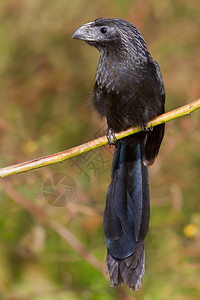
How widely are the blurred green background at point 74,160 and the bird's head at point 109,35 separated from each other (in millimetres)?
393

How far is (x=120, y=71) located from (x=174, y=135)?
168 cm

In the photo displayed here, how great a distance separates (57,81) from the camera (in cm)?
523

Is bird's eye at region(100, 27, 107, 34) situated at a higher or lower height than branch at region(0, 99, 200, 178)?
higher

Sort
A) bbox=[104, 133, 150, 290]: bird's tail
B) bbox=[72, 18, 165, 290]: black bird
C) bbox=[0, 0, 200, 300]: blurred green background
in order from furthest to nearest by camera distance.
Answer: bbox=[0, 0, 200, 300]: blurred green background < bbox=[72, 18, 165, 290]: black bird < bbox=[104, 133, 150, 290]: bird's tail

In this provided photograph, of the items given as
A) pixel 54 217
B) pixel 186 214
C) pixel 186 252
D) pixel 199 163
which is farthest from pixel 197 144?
pixel 54 217

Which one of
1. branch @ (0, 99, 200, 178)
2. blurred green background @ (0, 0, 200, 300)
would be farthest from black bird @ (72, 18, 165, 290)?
branch @ (0, 99, 200, 178)

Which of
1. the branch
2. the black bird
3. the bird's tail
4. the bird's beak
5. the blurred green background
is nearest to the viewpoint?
the branch

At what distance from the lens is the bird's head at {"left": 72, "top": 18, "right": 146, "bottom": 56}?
3.01 meters

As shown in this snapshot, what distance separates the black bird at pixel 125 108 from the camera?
2869mm

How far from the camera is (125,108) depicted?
3004 mm

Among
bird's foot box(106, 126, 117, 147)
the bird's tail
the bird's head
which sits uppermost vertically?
the bird's head

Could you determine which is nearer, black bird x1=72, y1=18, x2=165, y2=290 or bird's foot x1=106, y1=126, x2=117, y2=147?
black bird x1=72, y1=18, x2=165, y2=290

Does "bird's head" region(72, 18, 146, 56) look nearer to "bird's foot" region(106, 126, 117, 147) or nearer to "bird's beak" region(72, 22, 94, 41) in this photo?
"bird's beak" region(72, 22, 94, 41)

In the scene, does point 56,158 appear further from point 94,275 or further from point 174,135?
point 174,135
